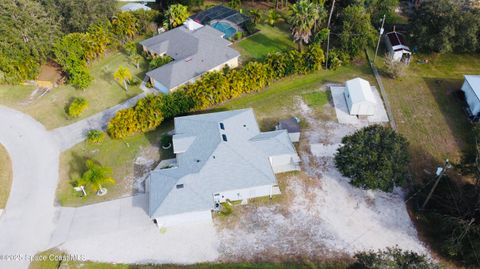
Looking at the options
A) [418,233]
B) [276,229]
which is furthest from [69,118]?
[418,233]

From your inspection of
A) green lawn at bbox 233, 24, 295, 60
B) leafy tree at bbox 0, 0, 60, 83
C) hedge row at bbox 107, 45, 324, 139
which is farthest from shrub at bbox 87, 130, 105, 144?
green lawn at bbox 233, 24, 295, 60

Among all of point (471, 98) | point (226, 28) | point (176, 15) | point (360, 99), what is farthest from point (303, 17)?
point (471, 98)

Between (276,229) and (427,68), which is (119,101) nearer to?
(276,229)

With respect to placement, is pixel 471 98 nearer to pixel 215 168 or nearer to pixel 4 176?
pixel 215 168

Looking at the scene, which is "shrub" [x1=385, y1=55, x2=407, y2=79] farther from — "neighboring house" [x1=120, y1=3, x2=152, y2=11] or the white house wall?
"neighboring house" [x1=120, y1=3, x2=152, y2=11]

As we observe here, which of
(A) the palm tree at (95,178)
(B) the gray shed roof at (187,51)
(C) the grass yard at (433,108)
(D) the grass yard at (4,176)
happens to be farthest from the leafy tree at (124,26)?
(C) the grass yard at (433,108)

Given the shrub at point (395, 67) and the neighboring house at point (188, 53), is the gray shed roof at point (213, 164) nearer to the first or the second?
the neighboring house at point (188, 53)

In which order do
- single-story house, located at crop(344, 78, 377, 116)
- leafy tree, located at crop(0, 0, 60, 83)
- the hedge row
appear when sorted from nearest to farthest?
the hedge row
single-story house, located at crop(344, 78, 377, 116)
leafy tree, located at crop(0, 0, 60, 83)
